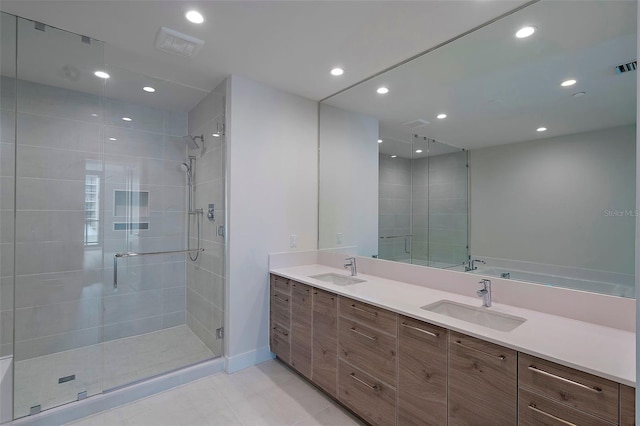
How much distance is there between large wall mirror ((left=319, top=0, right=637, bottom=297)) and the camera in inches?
63.1

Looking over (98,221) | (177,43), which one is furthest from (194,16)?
(98,221)

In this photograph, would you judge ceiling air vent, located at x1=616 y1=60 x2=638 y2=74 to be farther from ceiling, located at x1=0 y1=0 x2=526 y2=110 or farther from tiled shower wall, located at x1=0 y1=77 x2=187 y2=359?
tiled shower wall, located at x1=0 y1=77 x2=187 y2=359

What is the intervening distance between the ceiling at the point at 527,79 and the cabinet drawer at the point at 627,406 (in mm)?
1300

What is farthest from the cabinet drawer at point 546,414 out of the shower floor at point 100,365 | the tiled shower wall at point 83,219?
the tiled shower wall at point 83,219

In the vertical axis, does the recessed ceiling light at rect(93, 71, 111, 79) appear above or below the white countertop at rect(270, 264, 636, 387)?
above

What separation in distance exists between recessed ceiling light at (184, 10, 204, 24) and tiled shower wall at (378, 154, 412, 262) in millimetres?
1899

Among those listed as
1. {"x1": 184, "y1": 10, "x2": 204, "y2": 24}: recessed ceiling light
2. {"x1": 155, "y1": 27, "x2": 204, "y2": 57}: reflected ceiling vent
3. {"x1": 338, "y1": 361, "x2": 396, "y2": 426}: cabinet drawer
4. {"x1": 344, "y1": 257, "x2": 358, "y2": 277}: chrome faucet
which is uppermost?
{"x1": 184, "y1": 10, "x2": 204, "y2": 24}: recessed ceiling light

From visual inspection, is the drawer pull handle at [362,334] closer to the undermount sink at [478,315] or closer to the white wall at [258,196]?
the undermount sink at [478,315]

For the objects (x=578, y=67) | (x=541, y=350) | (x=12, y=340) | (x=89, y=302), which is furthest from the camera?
(x=89, y=302)

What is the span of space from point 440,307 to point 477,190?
100 cm

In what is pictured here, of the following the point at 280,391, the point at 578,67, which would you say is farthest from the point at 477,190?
the point at 280,391

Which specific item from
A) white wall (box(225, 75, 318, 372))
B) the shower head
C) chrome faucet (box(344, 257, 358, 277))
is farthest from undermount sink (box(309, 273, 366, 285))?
the shower head

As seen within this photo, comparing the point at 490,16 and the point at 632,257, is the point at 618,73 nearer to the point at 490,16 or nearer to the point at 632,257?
the point at 490,16

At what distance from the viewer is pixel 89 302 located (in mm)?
2807
